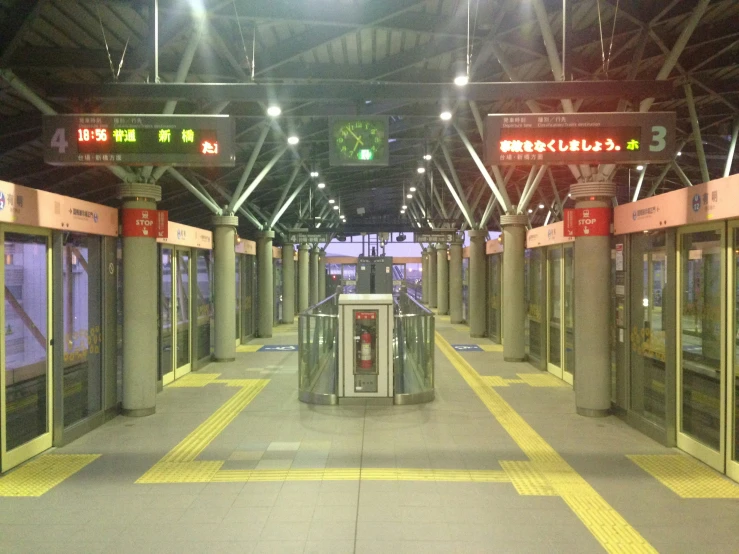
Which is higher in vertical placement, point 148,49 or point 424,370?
point 148,49

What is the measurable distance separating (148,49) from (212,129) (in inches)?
128

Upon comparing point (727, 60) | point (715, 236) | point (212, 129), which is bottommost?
point (715, 236)

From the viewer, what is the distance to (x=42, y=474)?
19.2ft

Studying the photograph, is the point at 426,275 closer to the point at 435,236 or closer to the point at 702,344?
the point at 435,236

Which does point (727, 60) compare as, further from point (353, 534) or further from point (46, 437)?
point (46, 437)

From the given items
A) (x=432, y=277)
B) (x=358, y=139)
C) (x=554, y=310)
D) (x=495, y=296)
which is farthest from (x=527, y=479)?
(x=432, y=277)

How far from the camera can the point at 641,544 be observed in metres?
4.29

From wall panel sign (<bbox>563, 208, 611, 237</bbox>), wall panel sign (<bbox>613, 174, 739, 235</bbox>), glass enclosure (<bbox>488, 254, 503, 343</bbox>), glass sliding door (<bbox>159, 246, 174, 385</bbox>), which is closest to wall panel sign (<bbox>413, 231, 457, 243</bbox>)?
glass enclosure (<bbox>488, 254, 503, 343</bbox>)

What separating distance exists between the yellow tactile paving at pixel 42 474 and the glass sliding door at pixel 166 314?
3.99 meters

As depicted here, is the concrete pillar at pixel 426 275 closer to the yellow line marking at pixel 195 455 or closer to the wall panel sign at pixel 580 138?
the yellow line marking at pixel 195 455

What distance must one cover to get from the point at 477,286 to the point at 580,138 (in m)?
12.1

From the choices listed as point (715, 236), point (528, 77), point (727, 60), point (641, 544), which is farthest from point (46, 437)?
point (727, 60)

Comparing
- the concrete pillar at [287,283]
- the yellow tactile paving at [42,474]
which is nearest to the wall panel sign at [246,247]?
the concrete pillar at [287,283]

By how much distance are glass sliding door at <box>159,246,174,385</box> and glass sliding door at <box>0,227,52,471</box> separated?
11.8 ft
